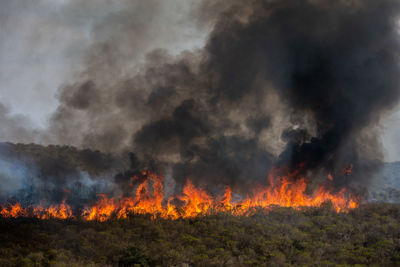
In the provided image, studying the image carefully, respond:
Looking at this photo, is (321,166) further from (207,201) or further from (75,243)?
(75,243)

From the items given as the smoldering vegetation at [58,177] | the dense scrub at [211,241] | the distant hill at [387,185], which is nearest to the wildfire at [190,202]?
the smoldering vegetation at [58,177]

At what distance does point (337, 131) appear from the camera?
152ft

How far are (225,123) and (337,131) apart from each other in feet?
55.0

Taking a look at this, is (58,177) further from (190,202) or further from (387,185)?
(387,185)

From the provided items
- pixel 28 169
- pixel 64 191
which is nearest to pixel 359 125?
pixel 64 191

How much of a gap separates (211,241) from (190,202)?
13357 mm

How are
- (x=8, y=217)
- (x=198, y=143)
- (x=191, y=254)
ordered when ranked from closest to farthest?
(x=191, y=254), (x=8, y=217), (x=198, y=143)

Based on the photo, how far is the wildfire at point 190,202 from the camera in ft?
106

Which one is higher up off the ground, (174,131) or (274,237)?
(174,131)

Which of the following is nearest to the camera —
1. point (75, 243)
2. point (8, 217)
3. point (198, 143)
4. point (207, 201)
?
point (75, 243)

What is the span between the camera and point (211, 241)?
24.9 metres

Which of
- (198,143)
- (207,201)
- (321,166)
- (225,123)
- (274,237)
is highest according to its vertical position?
(225,123)

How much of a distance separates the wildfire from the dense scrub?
107 inches

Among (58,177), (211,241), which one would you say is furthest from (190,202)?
(58,177)
